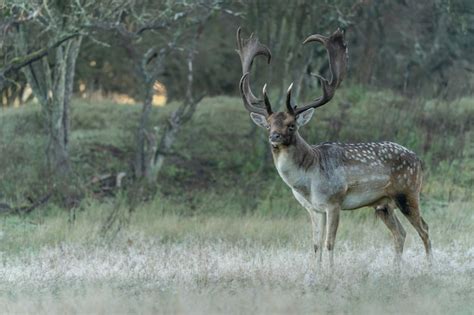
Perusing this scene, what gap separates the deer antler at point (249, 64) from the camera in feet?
39.2

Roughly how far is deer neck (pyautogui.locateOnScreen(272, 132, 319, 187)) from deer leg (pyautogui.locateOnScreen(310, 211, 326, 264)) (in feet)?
1.67

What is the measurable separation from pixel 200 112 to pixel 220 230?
26.7 ft

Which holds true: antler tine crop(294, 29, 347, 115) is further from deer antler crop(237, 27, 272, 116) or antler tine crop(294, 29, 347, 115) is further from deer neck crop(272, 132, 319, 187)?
deer neck crop(272, 132, 319, 187)

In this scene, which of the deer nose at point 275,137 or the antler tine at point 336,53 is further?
the antler tine at point 336,53

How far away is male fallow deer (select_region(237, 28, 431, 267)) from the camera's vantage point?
1144cm

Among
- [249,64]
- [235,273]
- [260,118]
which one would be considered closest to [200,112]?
[249,64]

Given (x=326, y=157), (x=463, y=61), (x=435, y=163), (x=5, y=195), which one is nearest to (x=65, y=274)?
(x=326, y=157)

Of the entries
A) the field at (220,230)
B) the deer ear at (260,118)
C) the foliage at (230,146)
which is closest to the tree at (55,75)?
the foliage at (230,146)

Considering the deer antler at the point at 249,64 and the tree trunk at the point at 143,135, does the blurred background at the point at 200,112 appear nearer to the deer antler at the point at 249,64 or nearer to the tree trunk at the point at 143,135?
the tree trunk at the point at 143,135

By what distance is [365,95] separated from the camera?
23609 mm

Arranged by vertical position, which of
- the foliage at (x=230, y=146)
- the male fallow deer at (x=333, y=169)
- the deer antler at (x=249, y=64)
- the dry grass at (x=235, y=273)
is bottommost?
the foliage at (x=230, y=146)

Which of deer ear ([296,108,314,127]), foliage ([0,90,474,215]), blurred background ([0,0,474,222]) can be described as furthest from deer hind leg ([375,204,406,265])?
foliage ([0,90,474,215])

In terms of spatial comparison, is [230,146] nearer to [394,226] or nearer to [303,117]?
[394,226]

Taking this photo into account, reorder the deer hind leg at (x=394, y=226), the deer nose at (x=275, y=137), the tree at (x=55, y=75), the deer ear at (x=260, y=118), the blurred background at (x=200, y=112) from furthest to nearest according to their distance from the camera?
the tree at (x=55, y=75)
the blurred background at (x=200, y=112)
the deer hind leg at (x=394, y=226)
the deer ear at (x=260, y=118)
the deer nose at (x=275, y=137)
